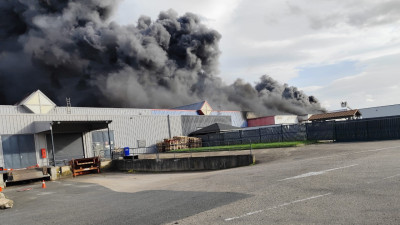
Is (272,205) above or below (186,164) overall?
above

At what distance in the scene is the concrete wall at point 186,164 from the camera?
19078mm

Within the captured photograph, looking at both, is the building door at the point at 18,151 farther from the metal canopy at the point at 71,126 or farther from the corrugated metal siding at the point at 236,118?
the corrugated metal siding at the point at 236,118

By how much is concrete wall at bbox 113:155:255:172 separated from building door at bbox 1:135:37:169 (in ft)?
23.0

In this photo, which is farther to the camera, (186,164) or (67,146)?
(67,146)

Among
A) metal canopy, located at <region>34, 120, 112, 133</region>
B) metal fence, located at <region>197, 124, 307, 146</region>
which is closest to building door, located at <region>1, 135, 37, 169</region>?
metal canopy, located at <region>34, 120, 112, 133</region>

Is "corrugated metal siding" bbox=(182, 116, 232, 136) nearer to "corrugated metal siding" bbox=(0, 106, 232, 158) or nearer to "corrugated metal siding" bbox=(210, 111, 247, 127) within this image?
"corrugated metal siding" bbox=(0, 106, 232, 158)

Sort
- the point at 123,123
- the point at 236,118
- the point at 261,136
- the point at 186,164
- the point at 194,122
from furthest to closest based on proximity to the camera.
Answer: the point at 236,118 < the point at 194,122 < the point at 123,123 < the point at 261,136 < the point at 186,164

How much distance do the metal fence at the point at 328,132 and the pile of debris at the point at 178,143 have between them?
3.34 metres

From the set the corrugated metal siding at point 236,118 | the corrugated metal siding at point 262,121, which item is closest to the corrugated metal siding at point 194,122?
the corrugated metal siding at point 236,118

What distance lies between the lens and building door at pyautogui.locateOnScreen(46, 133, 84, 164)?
2828 cm

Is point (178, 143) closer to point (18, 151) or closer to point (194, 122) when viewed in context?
point (194, 122)

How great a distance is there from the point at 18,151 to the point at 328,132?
24817 mm

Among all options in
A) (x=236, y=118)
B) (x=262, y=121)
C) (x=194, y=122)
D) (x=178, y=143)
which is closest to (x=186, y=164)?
(x=178, y=143)

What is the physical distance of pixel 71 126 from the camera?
28.6m
